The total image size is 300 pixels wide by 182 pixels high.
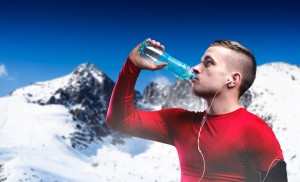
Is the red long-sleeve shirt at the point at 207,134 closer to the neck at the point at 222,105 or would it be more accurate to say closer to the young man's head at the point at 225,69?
the neck at the point at 222,105

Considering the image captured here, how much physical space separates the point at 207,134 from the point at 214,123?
0.10 meters

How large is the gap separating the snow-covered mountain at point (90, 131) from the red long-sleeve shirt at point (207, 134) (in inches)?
661

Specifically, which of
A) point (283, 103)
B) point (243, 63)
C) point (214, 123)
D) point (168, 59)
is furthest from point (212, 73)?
point (283, 103)

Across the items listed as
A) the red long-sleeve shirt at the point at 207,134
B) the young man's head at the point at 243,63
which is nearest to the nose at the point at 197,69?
the young man's head at the point at 243,63

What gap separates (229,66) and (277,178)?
0.99 m

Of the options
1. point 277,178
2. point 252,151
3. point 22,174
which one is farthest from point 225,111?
point 22,174

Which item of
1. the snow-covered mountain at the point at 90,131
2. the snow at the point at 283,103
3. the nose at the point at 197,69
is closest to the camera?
the nose at the point at 197,69

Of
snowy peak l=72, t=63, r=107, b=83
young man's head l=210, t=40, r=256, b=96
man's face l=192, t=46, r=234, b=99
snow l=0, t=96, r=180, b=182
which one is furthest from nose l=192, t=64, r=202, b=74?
snowy peak l=72, t=63, r=107, b=83

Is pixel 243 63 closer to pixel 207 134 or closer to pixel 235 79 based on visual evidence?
pixel 235 79

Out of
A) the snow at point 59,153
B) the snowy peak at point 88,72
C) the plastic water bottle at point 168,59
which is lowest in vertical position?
the plastic water bottle at point 168,59

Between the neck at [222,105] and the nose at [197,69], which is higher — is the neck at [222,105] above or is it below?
below

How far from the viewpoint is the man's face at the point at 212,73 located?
9.51 ft

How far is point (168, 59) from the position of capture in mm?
3584

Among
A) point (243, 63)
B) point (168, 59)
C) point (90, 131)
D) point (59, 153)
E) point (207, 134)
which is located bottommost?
point (207, 134)
